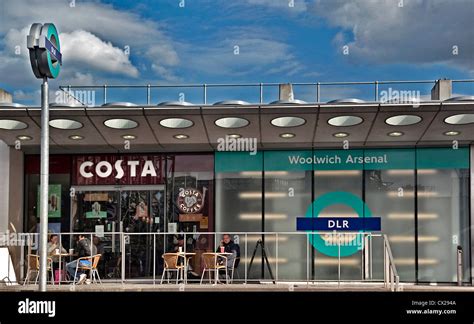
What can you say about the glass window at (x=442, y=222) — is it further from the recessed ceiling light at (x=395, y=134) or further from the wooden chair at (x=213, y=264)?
the wooden chair at (x=213, y=264)

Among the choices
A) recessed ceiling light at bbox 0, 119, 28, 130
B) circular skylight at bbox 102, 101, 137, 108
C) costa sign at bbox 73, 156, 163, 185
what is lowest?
costa sign at bbox 73, 156, 163, 185

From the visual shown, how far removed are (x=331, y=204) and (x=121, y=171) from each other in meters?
5.79

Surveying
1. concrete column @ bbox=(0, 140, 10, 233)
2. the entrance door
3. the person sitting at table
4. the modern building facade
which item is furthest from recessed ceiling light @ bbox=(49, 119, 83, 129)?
the person sitting at table

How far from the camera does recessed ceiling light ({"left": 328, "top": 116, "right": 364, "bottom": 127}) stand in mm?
14734

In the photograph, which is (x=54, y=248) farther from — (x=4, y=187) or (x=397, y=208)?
(x=397, y=208)

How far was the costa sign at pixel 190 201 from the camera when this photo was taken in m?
16.8

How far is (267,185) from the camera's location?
55.1ft

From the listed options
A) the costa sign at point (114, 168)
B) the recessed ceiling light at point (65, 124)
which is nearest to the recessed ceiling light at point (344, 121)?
the costa sign at point (114, 168)

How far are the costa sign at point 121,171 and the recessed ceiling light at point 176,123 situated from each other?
214 centimetres

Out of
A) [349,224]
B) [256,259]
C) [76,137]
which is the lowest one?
[256,259]

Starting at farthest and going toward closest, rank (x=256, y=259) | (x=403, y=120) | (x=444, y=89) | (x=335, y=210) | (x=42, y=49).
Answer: (x=444, y=89) < (x=335, y=210) < (x=256, y=259) < (x=403, y=120) < (x=42, y=49)

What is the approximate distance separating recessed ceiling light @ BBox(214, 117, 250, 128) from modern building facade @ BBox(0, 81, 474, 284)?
0.08 meters

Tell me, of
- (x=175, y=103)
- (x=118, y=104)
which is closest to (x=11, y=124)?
(x=118, y=104)

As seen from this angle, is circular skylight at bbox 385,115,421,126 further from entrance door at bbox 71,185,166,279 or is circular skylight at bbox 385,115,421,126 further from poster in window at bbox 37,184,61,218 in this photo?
poster in window at bbox 37,184,61,218
